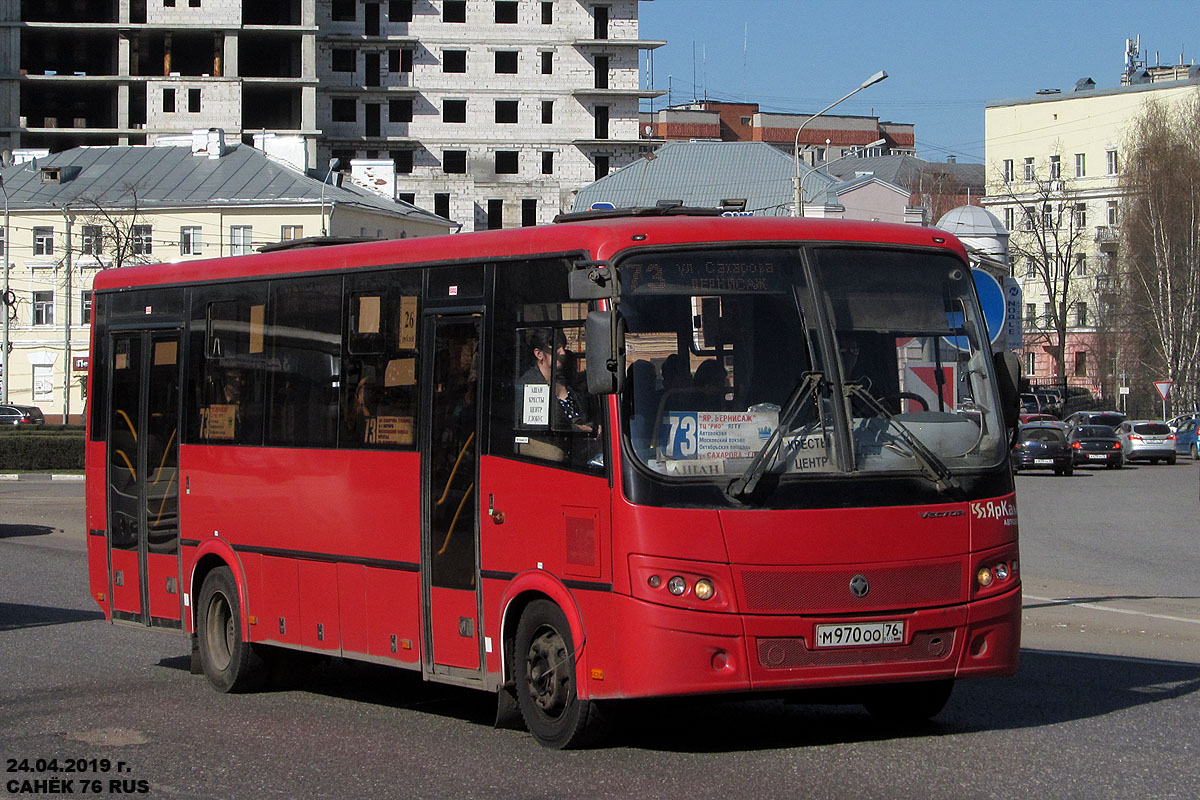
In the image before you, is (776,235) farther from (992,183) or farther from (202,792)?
(992,183)

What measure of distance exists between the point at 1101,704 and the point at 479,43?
104m

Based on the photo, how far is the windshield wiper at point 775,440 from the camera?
26.6ft

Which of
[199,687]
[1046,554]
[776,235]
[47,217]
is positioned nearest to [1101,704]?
[776,235]

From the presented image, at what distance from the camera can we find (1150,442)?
58.8 m

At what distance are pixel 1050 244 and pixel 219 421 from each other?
9703cm

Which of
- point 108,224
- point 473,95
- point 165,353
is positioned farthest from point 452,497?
point 473,95

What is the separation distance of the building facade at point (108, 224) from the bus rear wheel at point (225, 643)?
209 ft

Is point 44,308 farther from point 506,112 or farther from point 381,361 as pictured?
point 381,361

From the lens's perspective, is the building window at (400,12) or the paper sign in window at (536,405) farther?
the building window at (400,12)

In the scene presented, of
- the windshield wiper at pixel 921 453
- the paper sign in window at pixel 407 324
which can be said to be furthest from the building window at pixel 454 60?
the windshield wiper at pixel 921 453

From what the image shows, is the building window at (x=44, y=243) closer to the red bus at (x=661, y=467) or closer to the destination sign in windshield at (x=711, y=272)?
the red bus at (x=661, y=467)

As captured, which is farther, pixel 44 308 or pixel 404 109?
pixel 404 109

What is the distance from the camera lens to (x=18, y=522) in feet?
97.3

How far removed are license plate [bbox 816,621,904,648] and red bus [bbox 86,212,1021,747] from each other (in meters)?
0.01
